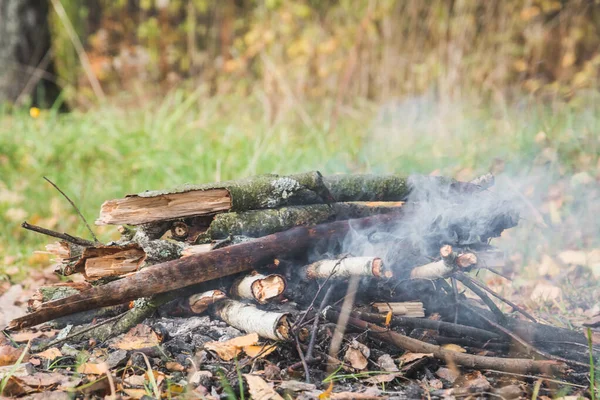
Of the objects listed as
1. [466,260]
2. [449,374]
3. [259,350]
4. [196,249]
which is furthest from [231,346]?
[466,260]

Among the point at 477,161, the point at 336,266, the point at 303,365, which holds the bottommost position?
the point at 477,161

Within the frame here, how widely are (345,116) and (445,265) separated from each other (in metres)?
4.11

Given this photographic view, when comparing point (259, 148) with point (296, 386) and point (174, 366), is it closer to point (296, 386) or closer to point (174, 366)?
point (174, 366)

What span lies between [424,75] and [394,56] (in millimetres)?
385

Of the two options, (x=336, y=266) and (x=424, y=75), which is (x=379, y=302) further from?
(x=424, y=75)

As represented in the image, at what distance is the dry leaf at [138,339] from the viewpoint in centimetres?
216

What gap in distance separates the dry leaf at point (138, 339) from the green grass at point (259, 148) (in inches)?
72.9

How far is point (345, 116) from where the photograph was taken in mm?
6055

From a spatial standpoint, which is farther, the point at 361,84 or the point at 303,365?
the point at 361,84

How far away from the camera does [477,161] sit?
15.6ft

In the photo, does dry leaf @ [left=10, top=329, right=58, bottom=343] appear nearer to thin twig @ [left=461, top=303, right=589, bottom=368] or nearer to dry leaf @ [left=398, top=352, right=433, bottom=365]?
dry leaf @ [left=398, top=352, right=433, bottom=365]

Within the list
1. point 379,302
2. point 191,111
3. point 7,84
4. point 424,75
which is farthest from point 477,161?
point 7,84

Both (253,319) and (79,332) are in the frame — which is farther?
(79,332)

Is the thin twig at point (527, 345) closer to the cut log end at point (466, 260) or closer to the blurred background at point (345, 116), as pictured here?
the cut log end at point (466, 260)
